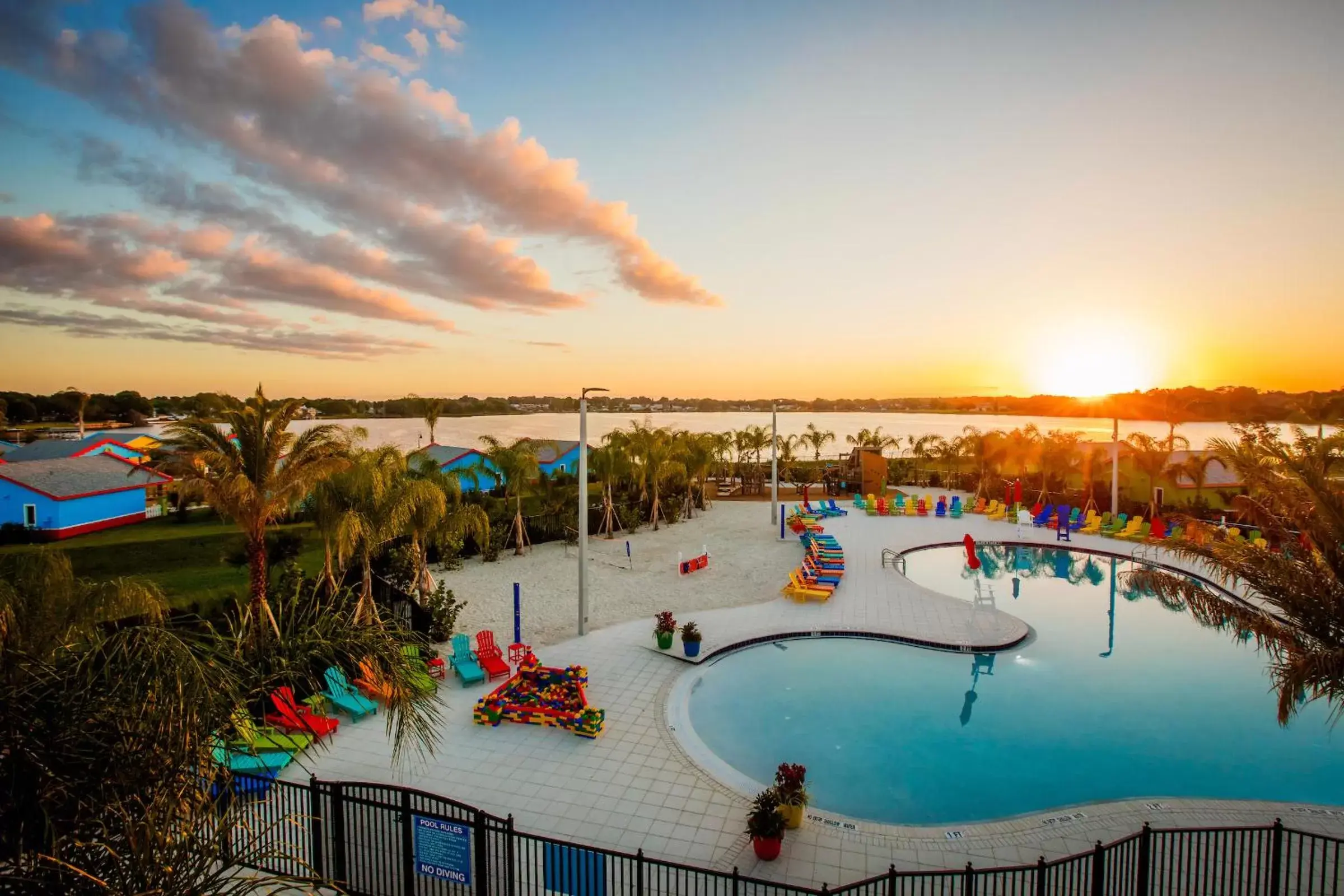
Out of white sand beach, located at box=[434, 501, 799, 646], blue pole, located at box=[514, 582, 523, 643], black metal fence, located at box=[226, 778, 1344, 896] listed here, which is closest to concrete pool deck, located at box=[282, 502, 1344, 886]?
black metal fence, located at box=[226, 778, 1344, 896]

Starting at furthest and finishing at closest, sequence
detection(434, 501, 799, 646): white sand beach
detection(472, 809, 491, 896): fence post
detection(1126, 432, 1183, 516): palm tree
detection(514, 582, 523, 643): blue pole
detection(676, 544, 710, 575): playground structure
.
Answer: detection(1126, 432, 1183, 516): palm tree
detection(676, 544, 710, 575): playground structure
detection(434, 501, 799, 646): white sand beach
detection(514, 582, 523, 643): blue pole
detection(472, 809, 491, 896): fence post

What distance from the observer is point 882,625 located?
50.4 feet

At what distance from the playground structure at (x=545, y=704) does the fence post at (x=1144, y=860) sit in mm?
6786

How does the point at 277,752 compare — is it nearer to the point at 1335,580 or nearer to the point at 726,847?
the point at 726,847

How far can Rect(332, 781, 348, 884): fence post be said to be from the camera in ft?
21.9

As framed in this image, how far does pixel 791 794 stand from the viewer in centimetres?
763

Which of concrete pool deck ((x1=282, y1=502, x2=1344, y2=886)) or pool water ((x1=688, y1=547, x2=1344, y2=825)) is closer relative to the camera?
concrete pool deck ((x1=282, y1=502, x2=1344, y2=886))

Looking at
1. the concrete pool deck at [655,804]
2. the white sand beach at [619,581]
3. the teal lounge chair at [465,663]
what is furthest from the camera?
the white sand beach at [619,581]

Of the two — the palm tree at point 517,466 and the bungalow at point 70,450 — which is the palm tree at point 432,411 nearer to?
the bungalow at point 70,450

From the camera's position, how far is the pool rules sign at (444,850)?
635cm

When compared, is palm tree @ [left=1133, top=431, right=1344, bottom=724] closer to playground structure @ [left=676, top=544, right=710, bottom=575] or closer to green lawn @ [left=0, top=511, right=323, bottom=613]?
playground structure @ [left=676, top=544, right=710, bottom=575]

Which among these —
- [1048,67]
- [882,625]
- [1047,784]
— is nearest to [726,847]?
[1047,784]

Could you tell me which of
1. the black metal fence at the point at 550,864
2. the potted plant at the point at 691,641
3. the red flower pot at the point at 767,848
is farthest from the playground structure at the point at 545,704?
the red flower pot at the point at 767,848

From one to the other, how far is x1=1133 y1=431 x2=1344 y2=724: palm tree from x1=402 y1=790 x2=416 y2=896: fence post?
893cm
